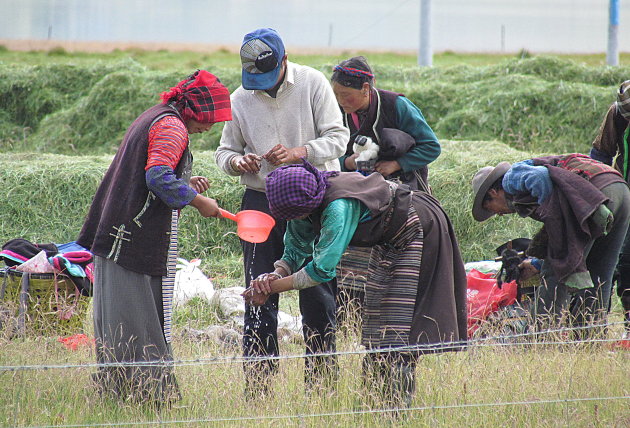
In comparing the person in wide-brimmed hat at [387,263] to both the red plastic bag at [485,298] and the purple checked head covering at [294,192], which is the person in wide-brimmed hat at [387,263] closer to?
the purple checked head covering at [294,192]

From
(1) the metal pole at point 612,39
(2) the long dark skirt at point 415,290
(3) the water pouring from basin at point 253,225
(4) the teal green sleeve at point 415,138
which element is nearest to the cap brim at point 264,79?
(3) the water pouring from basin at point 253,225

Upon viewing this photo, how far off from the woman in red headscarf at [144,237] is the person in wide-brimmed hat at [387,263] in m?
0.48

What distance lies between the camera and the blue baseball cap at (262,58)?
403 centimetres

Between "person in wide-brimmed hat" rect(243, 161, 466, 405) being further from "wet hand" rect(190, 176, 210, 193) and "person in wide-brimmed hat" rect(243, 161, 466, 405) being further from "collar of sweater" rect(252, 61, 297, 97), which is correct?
"collar of sweater" rect(252, 61, 297, 97)

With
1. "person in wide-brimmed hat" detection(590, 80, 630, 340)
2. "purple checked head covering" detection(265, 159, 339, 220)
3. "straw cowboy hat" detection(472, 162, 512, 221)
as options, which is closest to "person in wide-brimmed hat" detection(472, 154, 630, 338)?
"straw cowboy hat" detection(472, 162, 512, 221)

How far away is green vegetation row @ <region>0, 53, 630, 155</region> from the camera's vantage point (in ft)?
31.3

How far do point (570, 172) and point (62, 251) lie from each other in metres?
3.36

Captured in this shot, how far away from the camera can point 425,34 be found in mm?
13000

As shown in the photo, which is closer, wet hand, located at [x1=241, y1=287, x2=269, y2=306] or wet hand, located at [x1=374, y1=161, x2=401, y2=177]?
wet hand, located at [x1=241, y1=287, x2=269, y2=306]

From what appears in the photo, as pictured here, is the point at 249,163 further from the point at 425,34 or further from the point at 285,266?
the point at 425,34

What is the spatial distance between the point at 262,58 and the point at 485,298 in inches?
90.7

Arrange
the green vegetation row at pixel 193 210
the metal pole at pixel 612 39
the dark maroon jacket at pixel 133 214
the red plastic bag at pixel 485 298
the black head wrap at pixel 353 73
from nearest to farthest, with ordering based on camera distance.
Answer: the dark maroon jacket at pixel 133 214 < the black head wrap at pixel 353 73 < the red plastic bag at pixel 485 298 < the green vegetation row at pixel 193 210 < the metal pole at pixel 612 39

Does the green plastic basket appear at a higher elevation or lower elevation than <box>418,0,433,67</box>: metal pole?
lower

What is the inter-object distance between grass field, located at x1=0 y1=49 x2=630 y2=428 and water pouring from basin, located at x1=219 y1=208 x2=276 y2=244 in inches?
24.5
